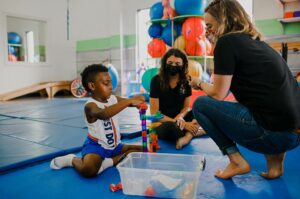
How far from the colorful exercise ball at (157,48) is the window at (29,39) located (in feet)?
13.4

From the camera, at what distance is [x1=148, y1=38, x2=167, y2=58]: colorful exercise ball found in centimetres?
568

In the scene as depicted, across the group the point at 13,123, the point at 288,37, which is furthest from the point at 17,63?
the point at 288,37

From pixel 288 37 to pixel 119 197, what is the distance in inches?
185

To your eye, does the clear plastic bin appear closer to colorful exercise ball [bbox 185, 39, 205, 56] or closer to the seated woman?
the seated woman

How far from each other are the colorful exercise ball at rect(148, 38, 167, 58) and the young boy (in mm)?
3865

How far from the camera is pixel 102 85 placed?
1.83m

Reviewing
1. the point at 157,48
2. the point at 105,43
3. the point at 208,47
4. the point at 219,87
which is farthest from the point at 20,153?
the point at 105,43

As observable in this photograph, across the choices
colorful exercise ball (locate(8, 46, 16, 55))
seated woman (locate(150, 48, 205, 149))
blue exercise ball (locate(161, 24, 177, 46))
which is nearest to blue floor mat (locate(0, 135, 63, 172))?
seated woman (locate(150, 48, 205, 149))

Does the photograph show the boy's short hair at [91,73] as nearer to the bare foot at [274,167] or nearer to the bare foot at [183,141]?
the bare foot at [183,141]

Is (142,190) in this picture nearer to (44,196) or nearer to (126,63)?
(44,196)

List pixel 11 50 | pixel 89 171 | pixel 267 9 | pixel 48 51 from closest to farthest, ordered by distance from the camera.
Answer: pixel 89 171 < pixel 267 9 < pixel 11 50 < pixel 48 51

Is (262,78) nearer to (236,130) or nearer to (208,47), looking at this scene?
(236,130)

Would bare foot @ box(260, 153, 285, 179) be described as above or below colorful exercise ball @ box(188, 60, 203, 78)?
below

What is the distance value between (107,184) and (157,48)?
4371 millimetres
